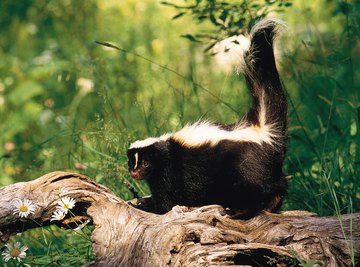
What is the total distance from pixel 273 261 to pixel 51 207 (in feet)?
4.78

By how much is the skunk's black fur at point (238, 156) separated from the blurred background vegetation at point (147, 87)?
1.29 ft

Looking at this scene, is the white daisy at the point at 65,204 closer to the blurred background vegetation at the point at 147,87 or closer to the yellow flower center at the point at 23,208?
the yellow flower center at the point at 23,208

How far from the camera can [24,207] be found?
4434 mm

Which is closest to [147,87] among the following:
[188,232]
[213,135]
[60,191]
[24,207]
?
[213,135]

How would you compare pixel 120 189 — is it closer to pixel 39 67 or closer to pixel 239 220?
pixel 239 220

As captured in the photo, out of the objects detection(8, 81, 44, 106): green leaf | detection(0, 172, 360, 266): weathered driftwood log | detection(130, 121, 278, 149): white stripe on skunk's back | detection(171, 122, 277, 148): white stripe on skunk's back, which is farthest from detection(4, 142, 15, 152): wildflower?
detection(0, 172, 360, 266): weathered driftwood log

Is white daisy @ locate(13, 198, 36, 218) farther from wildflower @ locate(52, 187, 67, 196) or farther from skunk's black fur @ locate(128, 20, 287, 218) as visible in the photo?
skunk's black fur @ locate(128, 20, 287, 218)

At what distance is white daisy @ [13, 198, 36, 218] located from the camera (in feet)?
14.5

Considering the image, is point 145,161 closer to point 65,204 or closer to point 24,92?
point 65,204

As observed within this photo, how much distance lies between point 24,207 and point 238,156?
1.43 m

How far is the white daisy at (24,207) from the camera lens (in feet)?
14.5

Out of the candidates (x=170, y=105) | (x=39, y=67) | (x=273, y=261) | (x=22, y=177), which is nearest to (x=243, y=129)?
(x=273, y=261)

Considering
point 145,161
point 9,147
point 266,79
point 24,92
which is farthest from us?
point 24,92

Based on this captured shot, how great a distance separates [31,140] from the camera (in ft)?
27.6
